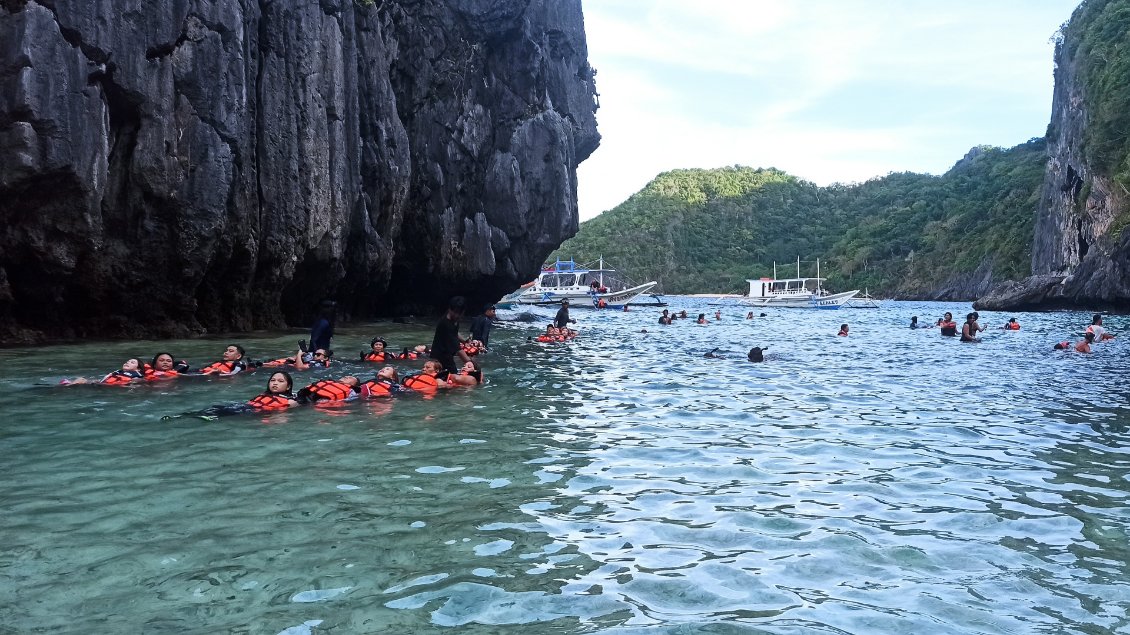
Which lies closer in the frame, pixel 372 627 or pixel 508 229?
pixel 372 627

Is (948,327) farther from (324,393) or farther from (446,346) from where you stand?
(324,393)

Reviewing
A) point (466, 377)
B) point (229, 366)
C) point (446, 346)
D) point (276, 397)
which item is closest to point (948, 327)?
point (466, 377)

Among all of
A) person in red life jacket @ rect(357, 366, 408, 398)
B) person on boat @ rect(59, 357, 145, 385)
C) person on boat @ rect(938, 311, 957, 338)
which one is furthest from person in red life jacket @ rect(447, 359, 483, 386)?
person on boat @ rect(938, 311, 957, 338)

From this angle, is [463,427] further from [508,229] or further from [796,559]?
[508,229]

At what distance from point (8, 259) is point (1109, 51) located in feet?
251

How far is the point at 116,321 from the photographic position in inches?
890

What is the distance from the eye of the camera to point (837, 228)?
139m

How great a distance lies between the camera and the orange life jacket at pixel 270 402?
11.1m

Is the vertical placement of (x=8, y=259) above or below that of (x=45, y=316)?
above

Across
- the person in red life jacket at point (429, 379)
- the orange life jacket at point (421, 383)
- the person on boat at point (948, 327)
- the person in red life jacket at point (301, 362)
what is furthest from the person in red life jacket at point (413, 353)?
the person on boat at point (948, 327)

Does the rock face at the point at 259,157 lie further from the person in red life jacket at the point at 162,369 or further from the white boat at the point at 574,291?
the white boat at the point at 574,291

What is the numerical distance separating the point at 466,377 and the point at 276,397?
12.7ft

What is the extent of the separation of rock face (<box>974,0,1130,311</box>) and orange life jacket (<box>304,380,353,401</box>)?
52.1 m

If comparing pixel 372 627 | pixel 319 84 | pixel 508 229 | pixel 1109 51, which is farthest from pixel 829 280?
pixel 372 627
